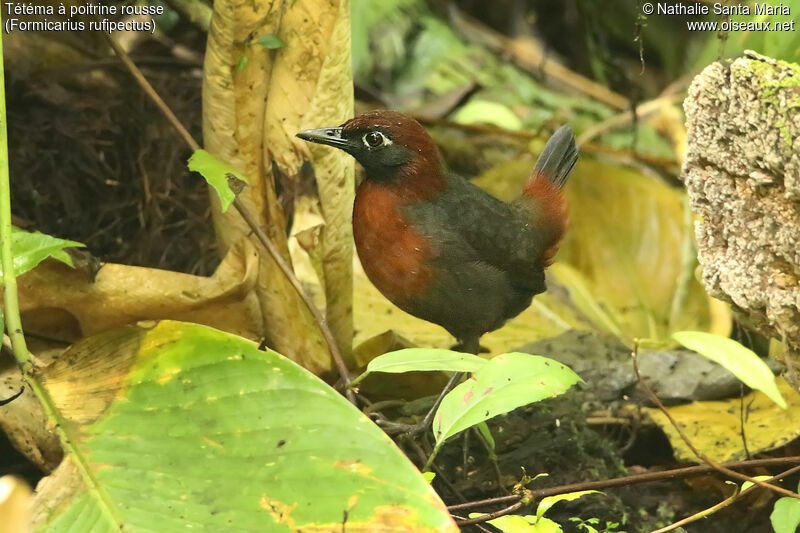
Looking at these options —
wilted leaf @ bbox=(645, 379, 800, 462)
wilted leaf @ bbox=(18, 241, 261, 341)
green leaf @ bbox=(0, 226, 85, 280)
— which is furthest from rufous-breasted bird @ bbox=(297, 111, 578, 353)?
green leaf @ bbox=(0, 226, 85, 280)

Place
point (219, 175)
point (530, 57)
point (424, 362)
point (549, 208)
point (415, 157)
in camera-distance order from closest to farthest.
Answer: point (424, 362), point (219, 175), point (415, 157), point (549, 208), point (530, 57)

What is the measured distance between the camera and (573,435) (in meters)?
2.94

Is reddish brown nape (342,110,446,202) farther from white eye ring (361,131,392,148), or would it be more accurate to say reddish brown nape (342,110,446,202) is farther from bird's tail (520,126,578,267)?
bird's tail (520,126,578,267)

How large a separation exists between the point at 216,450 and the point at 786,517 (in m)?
1.27

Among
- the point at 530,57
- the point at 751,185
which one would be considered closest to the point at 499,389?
the point at 751,185

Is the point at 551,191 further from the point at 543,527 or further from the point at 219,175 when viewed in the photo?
the point at 543,527

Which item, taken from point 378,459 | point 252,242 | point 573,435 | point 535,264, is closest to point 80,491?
point 378,459

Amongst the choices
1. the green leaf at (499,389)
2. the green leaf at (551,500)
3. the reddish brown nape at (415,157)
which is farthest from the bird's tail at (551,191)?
the green leaf at (499,389)

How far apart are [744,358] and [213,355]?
4.07ft

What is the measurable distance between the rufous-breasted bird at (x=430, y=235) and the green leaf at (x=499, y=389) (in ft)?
3.48

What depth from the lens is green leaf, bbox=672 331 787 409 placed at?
1.60m

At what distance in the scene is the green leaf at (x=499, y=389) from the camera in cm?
184

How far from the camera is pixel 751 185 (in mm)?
2311

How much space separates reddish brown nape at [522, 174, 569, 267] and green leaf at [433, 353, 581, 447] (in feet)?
4.90
